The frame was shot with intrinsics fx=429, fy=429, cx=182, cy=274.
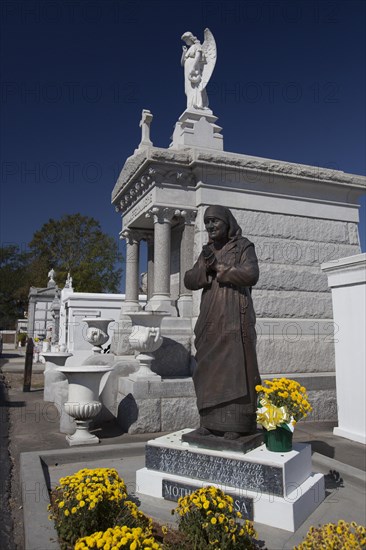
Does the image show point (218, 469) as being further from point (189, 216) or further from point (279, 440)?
point (189, 216)

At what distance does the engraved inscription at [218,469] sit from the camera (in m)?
3.86

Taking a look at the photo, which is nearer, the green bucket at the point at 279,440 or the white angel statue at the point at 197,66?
the green bucket at the point at 279,440

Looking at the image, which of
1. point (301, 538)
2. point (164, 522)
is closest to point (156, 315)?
point (164, 522)

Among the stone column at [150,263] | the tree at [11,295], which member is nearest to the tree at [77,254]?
the tree at [11,295]

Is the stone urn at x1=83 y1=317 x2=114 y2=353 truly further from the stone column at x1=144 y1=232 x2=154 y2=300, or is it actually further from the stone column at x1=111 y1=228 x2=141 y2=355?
the stone column at x1=144 y1=232 x2=154 y2=300

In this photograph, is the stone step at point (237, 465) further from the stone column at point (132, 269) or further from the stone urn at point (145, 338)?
the stone column at point (132, 269)

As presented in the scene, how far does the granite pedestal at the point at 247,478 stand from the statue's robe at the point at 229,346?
353 millimetres

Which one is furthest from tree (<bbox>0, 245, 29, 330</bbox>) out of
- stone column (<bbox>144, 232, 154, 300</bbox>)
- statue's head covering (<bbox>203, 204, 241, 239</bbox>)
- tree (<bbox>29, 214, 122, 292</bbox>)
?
statue's head covering (<bbox>203, 204, 241, 239</bbox>)

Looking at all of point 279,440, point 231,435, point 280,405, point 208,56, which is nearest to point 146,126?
point 208,56

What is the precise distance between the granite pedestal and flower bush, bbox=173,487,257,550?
852 millimetres

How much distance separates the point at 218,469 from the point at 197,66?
27.3 ft

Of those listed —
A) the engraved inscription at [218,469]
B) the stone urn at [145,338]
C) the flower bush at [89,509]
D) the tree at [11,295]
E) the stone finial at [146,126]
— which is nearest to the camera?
the flower bush at [89,509]

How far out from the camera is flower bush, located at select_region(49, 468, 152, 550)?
9.80 ft

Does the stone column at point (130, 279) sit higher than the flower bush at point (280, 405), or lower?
higher
